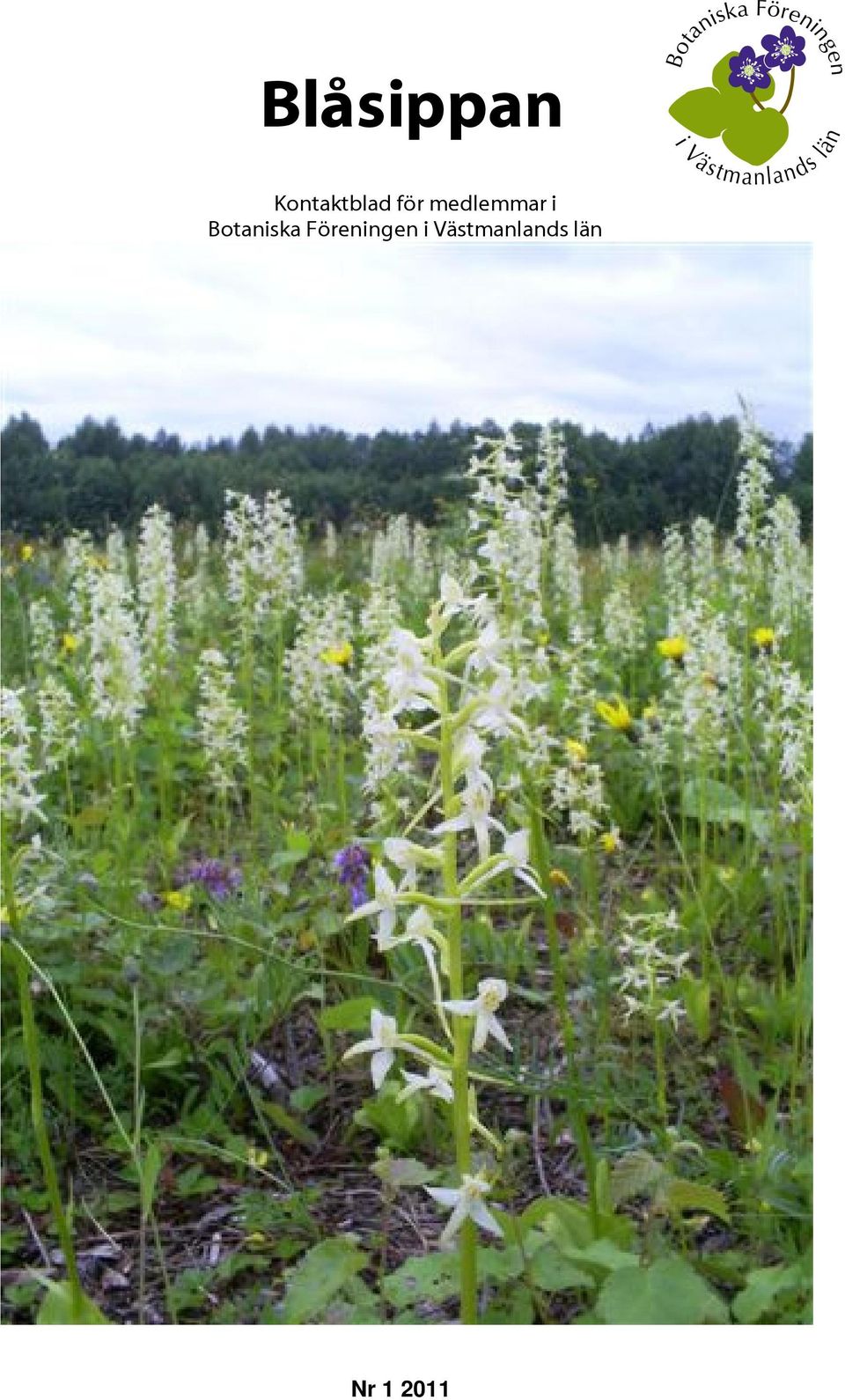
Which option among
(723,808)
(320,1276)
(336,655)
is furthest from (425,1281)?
(336,655)

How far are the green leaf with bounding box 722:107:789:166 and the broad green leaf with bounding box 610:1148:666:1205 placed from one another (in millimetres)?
2032

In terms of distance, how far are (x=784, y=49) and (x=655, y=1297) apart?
2422 millimetres

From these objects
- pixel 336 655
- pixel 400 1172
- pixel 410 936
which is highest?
pixel 336 655

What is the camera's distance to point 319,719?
5.26 m

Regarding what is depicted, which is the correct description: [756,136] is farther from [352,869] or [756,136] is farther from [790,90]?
[352,869]

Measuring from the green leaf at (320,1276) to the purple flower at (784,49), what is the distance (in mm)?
2457

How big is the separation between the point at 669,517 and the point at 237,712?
1892mm

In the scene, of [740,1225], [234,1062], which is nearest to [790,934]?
[740,1225]

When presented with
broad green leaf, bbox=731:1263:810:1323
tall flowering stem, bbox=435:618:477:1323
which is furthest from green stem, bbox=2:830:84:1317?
broad green leaf, bbox=731:1263:810:1323

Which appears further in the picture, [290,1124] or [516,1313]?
[290,1124]

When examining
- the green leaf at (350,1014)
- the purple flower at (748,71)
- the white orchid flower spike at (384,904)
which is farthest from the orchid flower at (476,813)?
the purple flower at (748,71)

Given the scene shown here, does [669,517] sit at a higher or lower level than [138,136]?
lower

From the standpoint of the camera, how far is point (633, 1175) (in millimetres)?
2432
